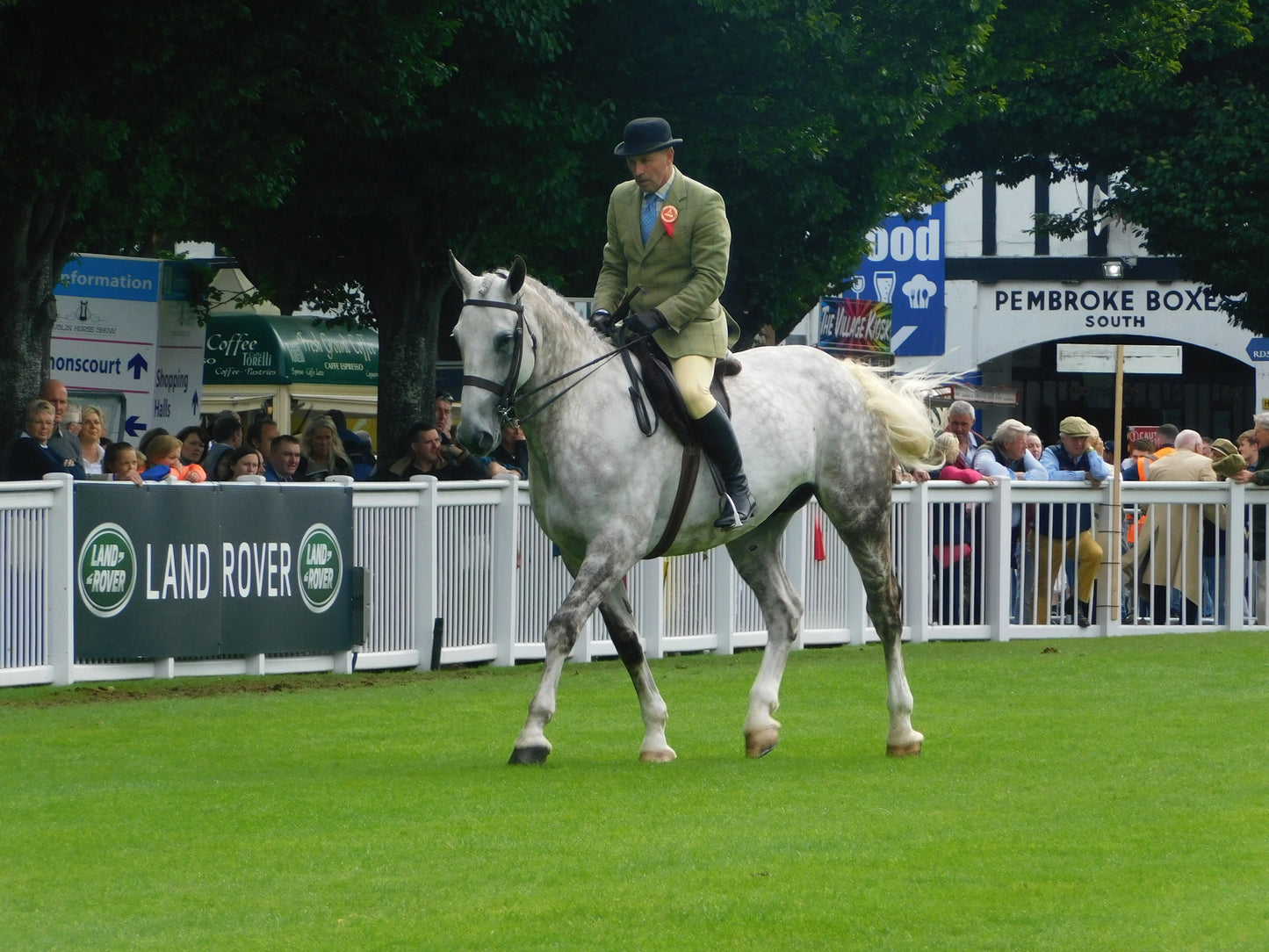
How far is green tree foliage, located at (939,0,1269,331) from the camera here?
3453 centimetres

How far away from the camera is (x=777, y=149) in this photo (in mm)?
25172

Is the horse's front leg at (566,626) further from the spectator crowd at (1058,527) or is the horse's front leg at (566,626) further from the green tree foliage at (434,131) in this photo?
the green tree foliage at (434,131)

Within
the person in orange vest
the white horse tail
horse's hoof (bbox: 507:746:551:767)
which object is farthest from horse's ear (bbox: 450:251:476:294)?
the person in orange vest

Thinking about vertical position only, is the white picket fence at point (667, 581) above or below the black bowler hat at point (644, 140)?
below

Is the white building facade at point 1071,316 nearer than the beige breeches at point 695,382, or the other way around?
the beige breeches at point 695,382

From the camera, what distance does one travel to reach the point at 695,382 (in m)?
10.9

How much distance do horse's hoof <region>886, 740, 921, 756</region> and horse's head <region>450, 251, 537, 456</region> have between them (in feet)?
8.45

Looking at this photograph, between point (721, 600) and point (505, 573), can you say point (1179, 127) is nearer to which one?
point (721, 600)

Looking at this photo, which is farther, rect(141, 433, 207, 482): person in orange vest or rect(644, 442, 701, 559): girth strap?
rect(141, 433, 207, 482): person in orange vest

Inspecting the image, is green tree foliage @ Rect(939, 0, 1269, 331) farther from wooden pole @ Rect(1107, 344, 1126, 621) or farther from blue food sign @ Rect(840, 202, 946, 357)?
wooden pole @ Rect(1107, 344, 1126, 621)

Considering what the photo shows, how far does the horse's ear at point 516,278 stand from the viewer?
10.1m

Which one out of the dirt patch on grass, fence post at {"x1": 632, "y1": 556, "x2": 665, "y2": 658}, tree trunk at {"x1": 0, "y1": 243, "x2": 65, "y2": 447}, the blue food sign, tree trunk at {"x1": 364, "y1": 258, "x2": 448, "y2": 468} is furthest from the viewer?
the blue food sign

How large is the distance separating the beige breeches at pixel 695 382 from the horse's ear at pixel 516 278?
103cm

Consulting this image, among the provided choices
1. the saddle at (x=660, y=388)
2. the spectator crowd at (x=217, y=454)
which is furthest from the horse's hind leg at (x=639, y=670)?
the spectator crowd at (x=217, y=454)
